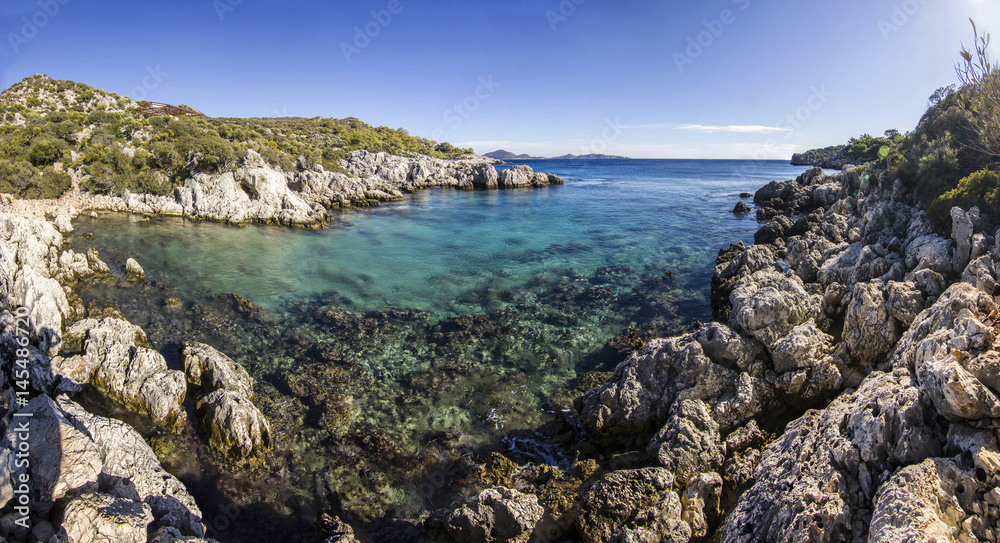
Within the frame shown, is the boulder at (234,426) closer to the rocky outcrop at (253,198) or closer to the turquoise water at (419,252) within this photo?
the turquoise water at (419,252)

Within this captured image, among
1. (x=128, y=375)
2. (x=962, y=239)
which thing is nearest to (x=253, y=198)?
(x=128, y=375)

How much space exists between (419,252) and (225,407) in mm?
19108

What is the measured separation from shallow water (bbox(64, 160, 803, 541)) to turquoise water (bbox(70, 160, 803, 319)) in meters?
0.18

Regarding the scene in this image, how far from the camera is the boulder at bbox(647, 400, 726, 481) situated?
27.1 ft

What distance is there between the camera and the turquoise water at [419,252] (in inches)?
796

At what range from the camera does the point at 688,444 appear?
846 cm

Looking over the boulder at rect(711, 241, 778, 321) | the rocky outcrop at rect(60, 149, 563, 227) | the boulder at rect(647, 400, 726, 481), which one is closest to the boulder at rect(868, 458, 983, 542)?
the boulder at rect(647, 400, 726, 481)

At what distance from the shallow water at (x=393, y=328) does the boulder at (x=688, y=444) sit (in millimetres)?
2441

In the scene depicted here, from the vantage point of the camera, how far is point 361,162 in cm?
6284

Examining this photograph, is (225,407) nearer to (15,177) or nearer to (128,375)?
(128,375)

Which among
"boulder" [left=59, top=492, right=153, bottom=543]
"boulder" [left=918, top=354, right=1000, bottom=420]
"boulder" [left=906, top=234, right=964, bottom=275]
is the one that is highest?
"boulder" [left=906, top=234, right=964, bottom=275]

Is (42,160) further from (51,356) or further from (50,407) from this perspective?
(50,407)

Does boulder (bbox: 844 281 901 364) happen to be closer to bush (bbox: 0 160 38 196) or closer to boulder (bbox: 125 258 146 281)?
boulder (bbox: 125 258 146 281)

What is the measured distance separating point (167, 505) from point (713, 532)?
9.63m
